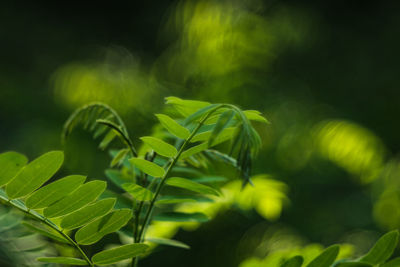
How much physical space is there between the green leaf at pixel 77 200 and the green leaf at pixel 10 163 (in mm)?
41

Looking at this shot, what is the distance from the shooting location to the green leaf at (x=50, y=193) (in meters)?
0.37

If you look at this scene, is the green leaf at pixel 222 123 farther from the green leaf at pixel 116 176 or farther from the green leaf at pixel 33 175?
the green leaf at pixel 116 176

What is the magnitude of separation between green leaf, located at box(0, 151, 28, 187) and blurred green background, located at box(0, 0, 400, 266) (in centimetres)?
49

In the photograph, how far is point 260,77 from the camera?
120 cm

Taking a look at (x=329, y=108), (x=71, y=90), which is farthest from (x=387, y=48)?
(x=71, y=90)

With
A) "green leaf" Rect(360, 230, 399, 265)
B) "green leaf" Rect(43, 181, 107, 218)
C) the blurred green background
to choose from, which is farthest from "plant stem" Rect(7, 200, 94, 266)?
the blurred green background

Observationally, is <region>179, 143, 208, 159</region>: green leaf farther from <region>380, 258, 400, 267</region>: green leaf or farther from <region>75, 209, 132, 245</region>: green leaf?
<region>380, 258, 400, 267</region>: green leaf

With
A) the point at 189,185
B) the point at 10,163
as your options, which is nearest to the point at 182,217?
the point at 189,185

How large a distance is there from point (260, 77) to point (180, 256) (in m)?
0.49

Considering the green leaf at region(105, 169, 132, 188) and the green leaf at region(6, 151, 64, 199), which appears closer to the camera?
the green leaf at region(6, 151, 64, 199)

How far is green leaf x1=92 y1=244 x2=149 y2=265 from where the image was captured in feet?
1.20

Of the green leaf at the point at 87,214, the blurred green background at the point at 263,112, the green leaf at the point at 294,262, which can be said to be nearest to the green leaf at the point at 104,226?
the green leaf at the point at 87,214

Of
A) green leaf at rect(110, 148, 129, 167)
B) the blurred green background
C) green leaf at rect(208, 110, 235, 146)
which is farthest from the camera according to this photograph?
the blurred green background

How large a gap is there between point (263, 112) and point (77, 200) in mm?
855
